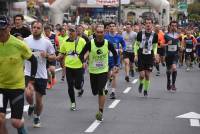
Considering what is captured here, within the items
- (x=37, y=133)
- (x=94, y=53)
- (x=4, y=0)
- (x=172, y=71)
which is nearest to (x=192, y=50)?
(x=172, y=71)

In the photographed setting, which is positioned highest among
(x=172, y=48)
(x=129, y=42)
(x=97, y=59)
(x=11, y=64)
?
(x=11, y=64)

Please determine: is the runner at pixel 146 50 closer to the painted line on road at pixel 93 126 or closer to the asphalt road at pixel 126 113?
the asphalt road at pixel 126 113

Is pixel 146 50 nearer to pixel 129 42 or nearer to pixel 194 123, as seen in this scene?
pixel 194 123

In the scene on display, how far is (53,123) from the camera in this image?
10992mm

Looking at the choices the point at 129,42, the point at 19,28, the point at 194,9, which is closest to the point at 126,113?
the point at 19,28

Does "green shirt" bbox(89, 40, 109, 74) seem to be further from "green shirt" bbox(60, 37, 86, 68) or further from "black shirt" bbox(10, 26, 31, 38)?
"black shirt" bbox(10, 26, 31, 38)

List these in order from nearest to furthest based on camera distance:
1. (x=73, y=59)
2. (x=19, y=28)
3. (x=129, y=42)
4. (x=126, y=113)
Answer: (x=19, y=28)
(x=126, y=113)
(x=73, y=59)
(x=129, y=42)

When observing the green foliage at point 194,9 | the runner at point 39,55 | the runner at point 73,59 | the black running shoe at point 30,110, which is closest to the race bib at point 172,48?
the runner at point 73,59

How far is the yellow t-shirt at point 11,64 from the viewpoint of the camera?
7742mm

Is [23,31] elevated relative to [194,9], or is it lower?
elevated

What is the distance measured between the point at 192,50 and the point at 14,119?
1943cm

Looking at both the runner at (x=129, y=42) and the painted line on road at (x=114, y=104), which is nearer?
the painted line on road at (x=114, y=104)

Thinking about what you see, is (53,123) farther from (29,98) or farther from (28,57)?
(28,57)

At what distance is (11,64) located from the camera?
7777 mm
